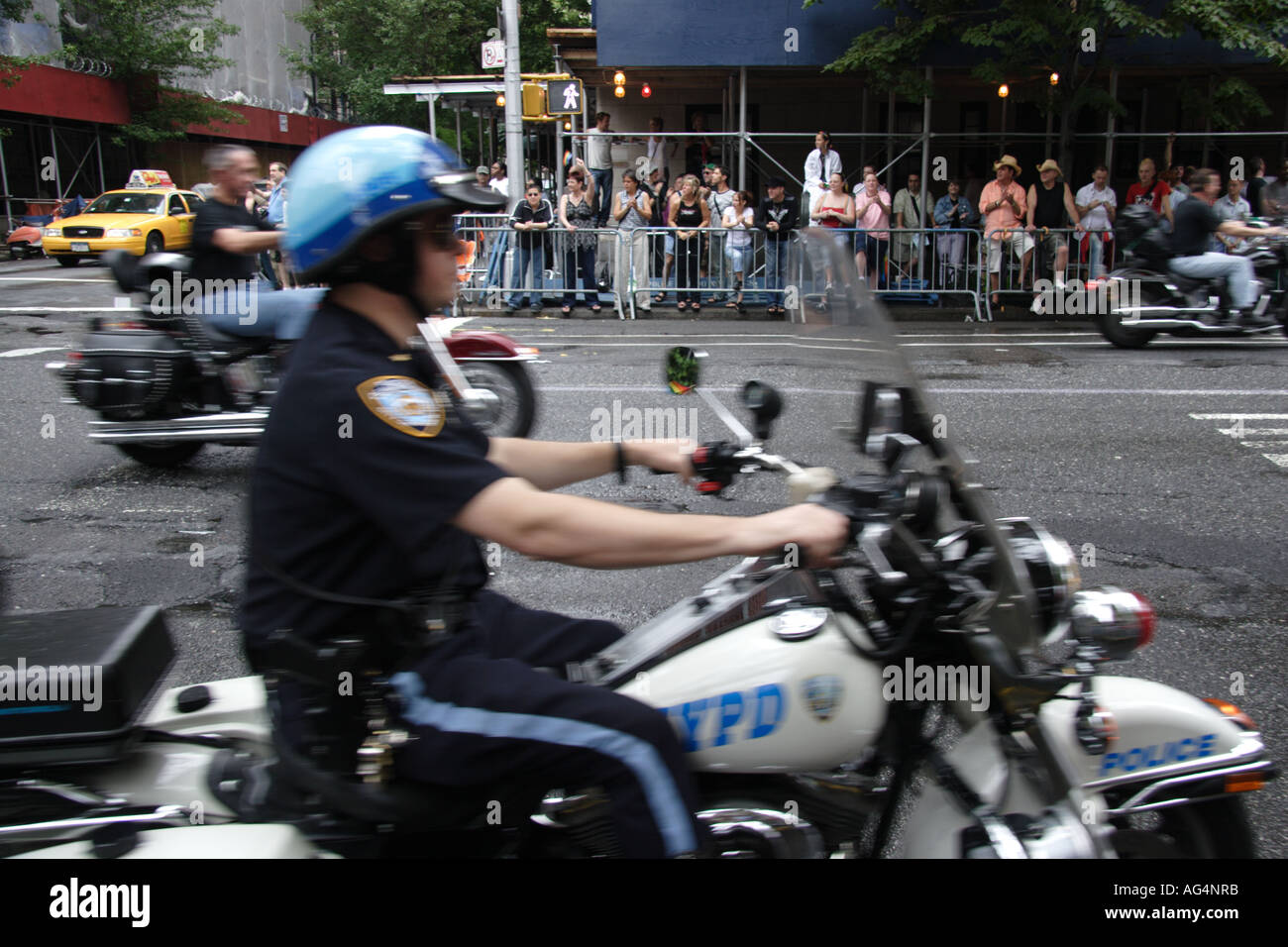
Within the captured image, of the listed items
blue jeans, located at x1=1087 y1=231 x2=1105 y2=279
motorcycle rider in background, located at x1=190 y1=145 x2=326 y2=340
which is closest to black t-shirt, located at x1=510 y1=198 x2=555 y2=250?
blue jeans, located at x1=1087 y1=231 x2=1105 y2=279

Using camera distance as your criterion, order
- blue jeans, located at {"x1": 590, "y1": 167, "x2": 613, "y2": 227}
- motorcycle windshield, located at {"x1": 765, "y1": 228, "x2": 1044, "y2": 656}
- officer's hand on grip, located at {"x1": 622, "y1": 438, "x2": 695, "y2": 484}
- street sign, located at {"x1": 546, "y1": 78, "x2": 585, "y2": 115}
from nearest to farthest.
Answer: motorcycle windshield, located at {"x1": 765, "y1": 228, "x2": 1044, "y2": 656}, officer's hand on grip, located at {"x1": 622, "y1": 438, "x2": 695, "y2": 484}, blue jeans, located at {"x1": 590, "y1": 167, "x2": 613, "y2": 227}, street sign, located at {"x1": 546, "y1": 78, "x2": 585, "y2": 115}

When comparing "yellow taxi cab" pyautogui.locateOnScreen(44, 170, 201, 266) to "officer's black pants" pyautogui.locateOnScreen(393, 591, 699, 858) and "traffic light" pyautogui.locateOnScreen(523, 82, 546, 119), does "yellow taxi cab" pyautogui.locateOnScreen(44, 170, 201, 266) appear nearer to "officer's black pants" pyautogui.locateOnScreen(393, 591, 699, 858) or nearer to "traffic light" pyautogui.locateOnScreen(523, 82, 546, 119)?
"traffic light" pyautogui.locateOnScreen(523, 82, 546, 119)

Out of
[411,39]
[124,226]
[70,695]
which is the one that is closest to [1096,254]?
[70,695]

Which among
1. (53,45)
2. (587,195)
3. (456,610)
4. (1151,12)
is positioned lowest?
(456,610)

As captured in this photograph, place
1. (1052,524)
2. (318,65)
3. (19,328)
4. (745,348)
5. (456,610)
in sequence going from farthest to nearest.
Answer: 1. (318,65)
2. (19,328)
3. (745,348)
4. (1052,524)
5. (456,610)

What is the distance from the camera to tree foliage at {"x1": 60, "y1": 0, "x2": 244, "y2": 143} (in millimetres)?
33188

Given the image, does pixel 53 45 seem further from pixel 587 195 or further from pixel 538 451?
pixel 538 451

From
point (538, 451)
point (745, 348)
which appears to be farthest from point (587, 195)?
point (538, 451)

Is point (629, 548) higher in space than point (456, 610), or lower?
higher

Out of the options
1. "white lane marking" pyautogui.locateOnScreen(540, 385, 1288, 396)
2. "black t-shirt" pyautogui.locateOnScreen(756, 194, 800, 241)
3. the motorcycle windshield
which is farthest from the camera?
"black t-shirt" pyautogui.locateOnScreen(756, 194, 800, 241)

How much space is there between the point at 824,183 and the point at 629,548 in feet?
45.0

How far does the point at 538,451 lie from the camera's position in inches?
99.0

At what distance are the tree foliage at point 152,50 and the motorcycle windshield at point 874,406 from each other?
34.7 meters

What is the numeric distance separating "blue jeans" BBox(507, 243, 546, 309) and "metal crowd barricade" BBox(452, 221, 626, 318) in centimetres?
1
